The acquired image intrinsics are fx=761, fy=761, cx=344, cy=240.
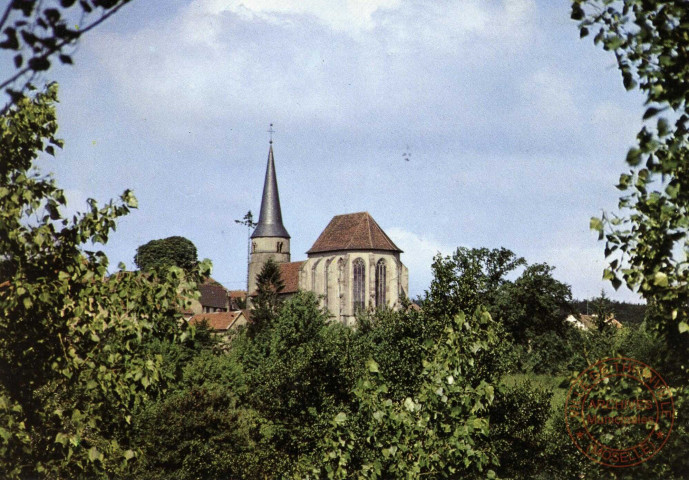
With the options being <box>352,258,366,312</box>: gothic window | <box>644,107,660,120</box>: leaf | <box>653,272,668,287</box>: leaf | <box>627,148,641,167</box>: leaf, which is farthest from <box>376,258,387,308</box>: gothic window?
<box>644,107,660,120</box>: leaf

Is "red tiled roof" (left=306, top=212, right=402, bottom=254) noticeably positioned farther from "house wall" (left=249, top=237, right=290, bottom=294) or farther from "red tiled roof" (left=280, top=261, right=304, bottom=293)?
"house wall" (left=249, top=237, right=290, bottom=294)

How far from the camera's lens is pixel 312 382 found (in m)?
31.1

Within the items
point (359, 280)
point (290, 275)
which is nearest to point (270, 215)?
point (290, 275)

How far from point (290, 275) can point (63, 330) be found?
4147 inches

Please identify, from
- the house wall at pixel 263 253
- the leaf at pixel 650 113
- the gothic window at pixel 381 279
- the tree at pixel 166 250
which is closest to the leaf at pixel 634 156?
the leaf at pixel 650 113

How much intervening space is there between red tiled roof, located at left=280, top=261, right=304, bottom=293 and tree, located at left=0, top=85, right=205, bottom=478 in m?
101

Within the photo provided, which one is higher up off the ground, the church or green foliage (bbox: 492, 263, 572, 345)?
the church

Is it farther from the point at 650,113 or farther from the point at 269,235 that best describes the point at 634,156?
the point at 269,235

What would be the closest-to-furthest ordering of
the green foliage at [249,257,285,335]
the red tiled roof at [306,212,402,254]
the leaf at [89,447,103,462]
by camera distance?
1. the leaf at [89,447,103,462]
2. the green foliage at [249,257,285,335]
3. the red tiled roof at [306,212,402,254]

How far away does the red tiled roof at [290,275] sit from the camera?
11081 cm

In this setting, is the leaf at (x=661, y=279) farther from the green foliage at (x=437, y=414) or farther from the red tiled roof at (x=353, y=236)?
the red tiled roof at (x=353, y=236)

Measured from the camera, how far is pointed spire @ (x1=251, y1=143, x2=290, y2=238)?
11638 centimetres

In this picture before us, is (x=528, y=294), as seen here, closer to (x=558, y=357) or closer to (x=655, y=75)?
(x=558, y=357)

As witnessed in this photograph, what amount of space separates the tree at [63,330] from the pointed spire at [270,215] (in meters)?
109
